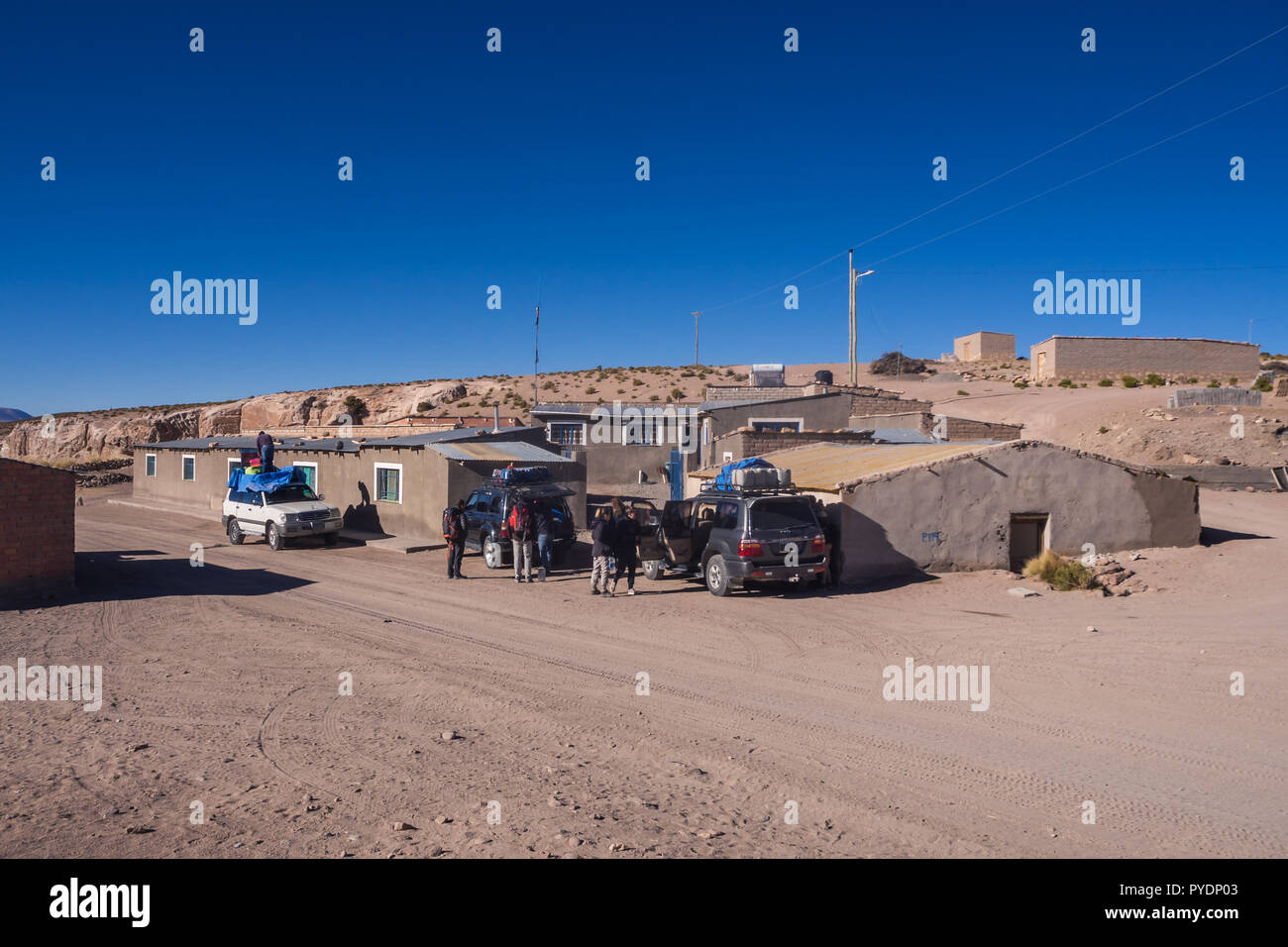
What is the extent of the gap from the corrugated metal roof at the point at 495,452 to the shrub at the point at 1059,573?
1332 centimetres

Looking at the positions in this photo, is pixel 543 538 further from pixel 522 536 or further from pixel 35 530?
pixel 35 530

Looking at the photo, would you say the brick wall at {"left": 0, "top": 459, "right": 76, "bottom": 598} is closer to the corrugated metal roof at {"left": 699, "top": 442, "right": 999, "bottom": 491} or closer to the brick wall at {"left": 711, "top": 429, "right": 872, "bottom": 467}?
the corrugated metal roof at {"left": 699, "top": 442, "right": 999, "bottom": 491}

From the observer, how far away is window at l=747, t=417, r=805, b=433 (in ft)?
112

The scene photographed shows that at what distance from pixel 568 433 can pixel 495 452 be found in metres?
18.3

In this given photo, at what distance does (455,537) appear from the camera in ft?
55.9

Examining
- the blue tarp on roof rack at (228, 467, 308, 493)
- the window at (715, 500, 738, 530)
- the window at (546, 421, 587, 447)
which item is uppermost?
the window at (546, 421, 587, 447)

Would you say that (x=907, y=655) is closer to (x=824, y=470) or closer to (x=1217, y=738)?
(x=1217, y=738)

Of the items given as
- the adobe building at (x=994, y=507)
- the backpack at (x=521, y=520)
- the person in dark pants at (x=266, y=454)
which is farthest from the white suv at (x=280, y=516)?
the adobe building at (x=994, y=507)

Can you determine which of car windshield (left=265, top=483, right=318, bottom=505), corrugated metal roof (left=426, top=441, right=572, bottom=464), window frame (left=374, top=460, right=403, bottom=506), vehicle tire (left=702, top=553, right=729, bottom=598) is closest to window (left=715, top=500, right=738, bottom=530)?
vehicle tire (left=702, top=553, right=729, bottom=598)

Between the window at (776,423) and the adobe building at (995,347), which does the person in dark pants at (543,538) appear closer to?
the window at (776,423)

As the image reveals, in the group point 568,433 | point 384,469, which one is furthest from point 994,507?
point 568,433

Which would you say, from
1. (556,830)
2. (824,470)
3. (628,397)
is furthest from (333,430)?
(556,830)

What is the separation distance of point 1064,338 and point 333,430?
44538mm

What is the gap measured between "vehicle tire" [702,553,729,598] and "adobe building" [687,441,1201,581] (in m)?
2.69
